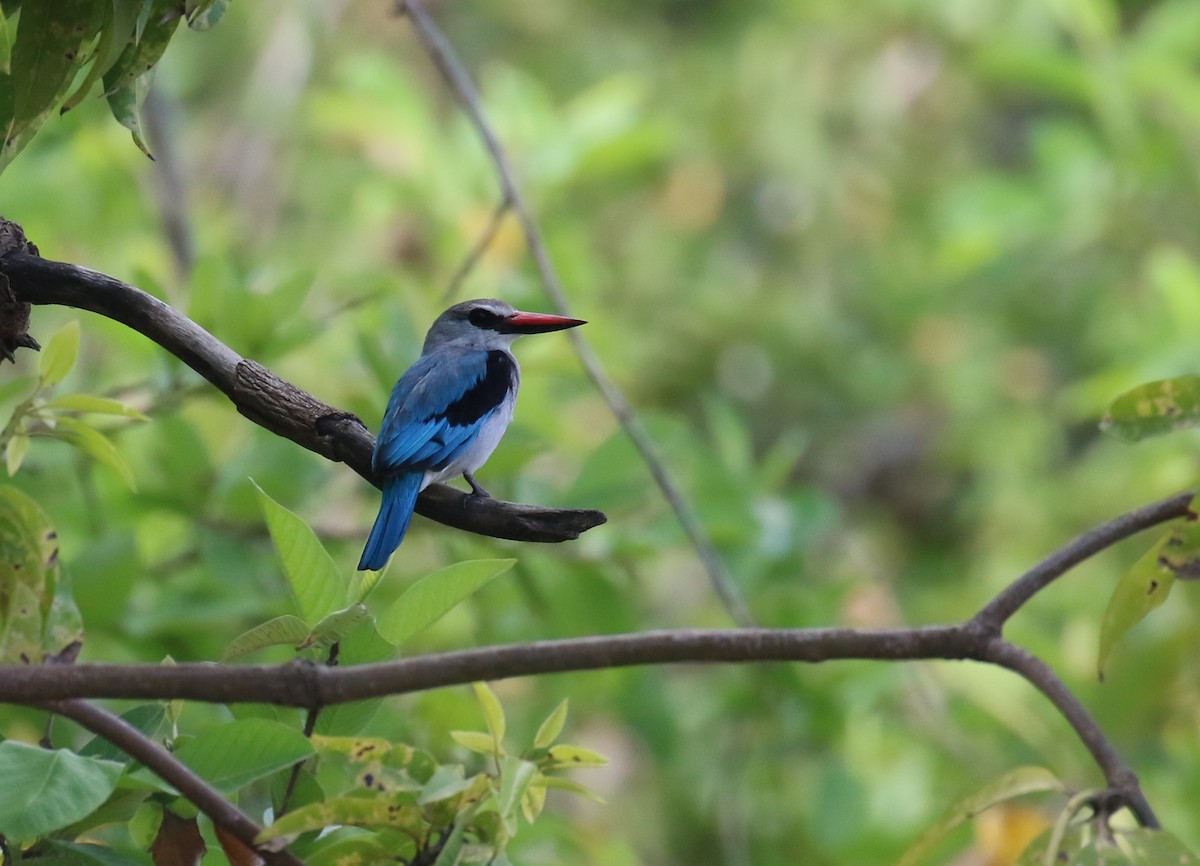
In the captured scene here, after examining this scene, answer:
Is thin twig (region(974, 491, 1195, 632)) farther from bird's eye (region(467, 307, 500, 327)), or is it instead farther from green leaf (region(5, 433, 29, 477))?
bird's eye (region(467, 307, 500, 327))

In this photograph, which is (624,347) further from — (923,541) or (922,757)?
(923,541)

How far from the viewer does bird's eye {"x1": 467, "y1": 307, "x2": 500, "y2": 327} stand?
9.99 ft

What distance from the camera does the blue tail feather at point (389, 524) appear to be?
2004 mm

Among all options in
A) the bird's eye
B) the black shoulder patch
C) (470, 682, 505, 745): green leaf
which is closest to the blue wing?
the black shoulder patch

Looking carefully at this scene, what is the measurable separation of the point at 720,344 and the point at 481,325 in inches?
163

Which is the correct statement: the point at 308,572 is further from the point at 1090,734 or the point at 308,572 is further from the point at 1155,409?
the point at 1155,409

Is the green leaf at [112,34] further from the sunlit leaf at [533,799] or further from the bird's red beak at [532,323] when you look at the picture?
the bird's red beak at [532,323]

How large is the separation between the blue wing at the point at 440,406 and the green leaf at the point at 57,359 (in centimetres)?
45

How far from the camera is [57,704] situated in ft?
4.82

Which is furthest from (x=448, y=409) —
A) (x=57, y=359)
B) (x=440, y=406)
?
(x=57, y=359)

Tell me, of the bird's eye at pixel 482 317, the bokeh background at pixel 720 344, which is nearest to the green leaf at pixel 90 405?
the bokeh background at pixel 720 344

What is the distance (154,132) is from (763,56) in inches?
158

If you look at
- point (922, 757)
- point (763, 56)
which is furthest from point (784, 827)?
point (763, 56)

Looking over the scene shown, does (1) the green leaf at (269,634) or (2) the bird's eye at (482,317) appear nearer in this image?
(1) the green leaf at (269,634)
